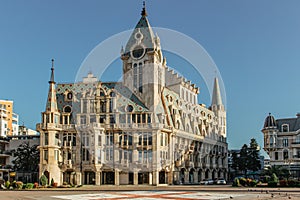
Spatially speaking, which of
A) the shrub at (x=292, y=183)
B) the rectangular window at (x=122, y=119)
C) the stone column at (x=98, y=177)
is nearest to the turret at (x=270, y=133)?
the rectangular window at (x=122, y=119)

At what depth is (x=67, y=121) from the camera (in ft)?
302

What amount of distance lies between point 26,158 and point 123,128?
24.8 meters

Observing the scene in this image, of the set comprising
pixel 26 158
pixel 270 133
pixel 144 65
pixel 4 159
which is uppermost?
pixel 144 65

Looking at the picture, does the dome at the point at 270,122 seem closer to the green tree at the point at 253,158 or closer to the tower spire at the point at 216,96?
the green tree at the point at 253,158

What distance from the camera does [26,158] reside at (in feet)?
327

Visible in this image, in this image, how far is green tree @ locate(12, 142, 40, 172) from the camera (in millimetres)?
98125

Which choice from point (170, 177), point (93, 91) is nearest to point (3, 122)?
point (93, 91)

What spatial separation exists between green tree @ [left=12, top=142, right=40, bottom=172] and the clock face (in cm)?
2914

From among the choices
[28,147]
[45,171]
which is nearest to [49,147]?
[45,171]

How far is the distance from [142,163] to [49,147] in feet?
58.1

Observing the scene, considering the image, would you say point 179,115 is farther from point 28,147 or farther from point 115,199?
point 115,199

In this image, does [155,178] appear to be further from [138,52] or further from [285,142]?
[285,142]

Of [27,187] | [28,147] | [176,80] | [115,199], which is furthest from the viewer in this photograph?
[176,80]

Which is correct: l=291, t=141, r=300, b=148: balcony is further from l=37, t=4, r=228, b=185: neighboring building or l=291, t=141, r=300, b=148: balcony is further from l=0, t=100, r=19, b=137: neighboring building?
l=0, t=100, r=19, b=137: neighboring building
